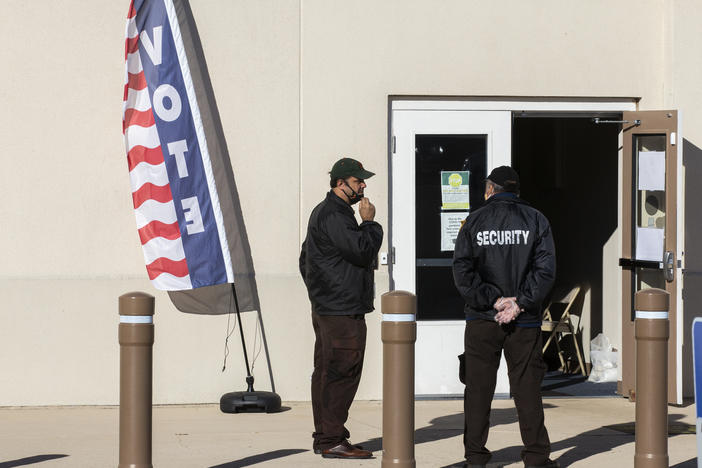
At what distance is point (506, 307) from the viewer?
6617mm

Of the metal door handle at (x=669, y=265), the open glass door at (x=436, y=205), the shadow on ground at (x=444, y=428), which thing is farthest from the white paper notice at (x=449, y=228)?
the metal door handle at (x=669, y=265)

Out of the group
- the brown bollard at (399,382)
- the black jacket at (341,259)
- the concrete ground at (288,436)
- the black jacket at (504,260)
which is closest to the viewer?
the brown bollard at (399,382)

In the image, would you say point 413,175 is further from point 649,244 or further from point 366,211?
point 366,211

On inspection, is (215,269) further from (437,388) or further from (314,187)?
(437,388)

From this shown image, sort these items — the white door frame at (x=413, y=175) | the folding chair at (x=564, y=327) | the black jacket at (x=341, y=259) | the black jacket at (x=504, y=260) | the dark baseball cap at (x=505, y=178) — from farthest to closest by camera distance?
the folding chair at (x=564, y=327), the white door frame at (x=413, y=175), the black jacket at (x=341, y=259), the dark baseball cap at (x=505, y=178), the black jacket at (x=504, y=260)

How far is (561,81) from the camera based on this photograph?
33.2 ft

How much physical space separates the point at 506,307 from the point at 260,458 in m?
1.90

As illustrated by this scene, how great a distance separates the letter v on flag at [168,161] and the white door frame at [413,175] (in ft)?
5.05

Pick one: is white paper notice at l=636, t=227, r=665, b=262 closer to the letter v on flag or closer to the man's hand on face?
the man's hand on face

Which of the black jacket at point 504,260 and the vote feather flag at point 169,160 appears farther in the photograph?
the vote feather flag at point 169,160

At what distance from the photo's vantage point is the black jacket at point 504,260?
6.68 m

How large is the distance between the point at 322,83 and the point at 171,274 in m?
2.07

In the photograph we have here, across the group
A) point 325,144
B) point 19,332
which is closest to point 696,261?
point 325,144

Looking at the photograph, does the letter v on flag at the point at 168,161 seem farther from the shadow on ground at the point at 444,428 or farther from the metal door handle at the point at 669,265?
the metal door handle at the point at 669,265
